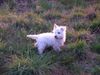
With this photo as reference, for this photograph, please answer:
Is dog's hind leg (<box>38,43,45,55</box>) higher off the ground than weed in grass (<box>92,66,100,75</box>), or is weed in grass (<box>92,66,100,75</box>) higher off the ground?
dog's hind leg (<box>38,43,45,55</box>)

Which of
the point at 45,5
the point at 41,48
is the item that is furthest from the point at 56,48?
the point at 45,5

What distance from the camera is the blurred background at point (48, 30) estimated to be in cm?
702

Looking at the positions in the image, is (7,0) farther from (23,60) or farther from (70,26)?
(23,60)

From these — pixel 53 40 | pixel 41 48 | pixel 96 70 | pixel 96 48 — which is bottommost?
pixel 96 70

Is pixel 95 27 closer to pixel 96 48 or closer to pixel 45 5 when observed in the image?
pixel 96 48

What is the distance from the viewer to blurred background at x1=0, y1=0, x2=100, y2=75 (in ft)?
23.0

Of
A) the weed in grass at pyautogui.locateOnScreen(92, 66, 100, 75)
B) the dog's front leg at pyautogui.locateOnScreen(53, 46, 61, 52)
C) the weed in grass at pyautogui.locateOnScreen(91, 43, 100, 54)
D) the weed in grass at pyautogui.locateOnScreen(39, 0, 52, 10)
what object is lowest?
the weed in grass at pyautogui.locateOnScreen(92, 66, 100, 75)

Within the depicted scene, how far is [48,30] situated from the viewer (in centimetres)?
848

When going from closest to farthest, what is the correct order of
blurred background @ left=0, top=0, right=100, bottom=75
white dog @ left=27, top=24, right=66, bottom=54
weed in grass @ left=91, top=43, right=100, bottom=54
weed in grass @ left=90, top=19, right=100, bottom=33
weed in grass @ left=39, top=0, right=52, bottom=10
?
blurred background @ left=0, top=0, right=100, bottom=75 → white dog @ left=27, top=24, right=66, bottom=54 → weed in grass @ left=91, top=43, right=100, bottom=54 → weed in grass @ left=90, top=19, right=100, bottom=33 → weed in grass @ left=39, top=0, right=52, bottom=10

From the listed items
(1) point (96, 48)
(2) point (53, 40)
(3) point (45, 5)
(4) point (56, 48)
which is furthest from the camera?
(3) point (45, 5)

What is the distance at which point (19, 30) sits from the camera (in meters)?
8.40

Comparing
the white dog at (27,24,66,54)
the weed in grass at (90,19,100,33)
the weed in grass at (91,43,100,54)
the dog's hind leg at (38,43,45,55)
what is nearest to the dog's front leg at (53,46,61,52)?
the white dog at (27,24,66,54)

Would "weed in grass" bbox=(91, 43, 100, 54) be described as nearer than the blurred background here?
No

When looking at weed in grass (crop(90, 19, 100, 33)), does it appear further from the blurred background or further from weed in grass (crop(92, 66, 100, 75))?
weed in grass (crop(92, 66, 100, 75))
